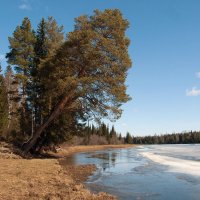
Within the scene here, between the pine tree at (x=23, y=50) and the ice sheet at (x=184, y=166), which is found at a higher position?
the pine tree at (x=23, y=50)

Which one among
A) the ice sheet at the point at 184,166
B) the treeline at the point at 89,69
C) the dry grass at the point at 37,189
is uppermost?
the treeline at the point at 89,69

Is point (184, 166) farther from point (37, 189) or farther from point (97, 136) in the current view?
point (97, 136)

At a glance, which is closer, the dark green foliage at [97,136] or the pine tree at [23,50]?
the pine tree at [23,50]

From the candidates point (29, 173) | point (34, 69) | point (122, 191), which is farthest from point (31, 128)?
point (122, 191)

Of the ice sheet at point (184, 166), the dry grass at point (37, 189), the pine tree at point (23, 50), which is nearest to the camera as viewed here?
the dry grass at point (37, 189)

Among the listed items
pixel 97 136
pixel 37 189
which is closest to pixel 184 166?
pixel 37 189

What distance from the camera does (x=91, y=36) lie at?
28688 millimetres

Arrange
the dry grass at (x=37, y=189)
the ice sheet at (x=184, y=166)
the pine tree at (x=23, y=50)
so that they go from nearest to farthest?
the dry grass at (x=37, y=189) < the ice sheet at (x=184, y=166) < the pine tree at (x=23, y=50)

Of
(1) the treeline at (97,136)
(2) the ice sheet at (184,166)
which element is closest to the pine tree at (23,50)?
(2) the ice sheet at (184,166)

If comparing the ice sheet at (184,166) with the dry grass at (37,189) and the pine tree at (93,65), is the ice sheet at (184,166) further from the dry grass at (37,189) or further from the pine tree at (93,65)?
the dry grass at (37,189)

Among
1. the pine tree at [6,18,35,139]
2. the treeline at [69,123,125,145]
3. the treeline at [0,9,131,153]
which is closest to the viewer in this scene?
the treeline at [0,9,131,153]

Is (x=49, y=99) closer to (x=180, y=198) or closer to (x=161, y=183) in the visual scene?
(x=161, y=183)

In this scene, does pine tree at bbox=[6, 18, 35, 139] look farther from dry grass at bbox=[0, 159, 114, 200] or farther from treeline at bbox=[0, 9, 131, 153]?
dry grass at bbox=[0, 159, 114, 200]

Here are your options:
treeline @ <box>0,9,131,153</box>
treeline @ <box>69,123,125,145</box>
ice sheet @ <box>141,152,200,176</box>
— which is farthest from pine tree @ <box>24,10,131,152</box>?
treeline @ <box>69,123,125,145</box>
